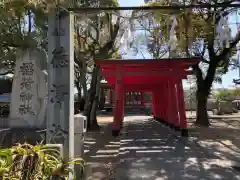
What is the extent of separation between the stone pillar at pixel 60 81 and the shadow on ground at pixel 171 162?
5.72 feet

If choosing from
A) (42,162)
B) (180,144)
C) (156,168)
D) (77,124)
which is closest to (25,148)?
(42,162)

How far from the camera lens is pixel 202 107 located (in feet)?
57.9

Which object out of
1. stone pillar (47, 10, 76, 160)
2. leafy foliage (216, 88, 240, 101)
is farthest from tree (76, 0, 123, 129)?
leafy foliage (216, 88, 240, 101)

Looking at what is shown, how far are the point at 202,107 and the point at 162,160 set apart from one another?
34.6 ft

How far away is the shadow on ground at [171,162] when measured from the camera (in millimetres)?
6273

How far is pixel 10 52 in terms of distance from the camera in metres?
13.7

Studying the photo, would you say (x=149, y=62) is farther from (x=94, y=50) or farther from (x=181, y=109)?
(x=94, y=50)

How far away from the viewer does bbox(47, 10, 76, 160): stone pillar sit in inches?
205

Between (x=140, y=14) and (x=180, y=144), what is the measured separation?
523cm

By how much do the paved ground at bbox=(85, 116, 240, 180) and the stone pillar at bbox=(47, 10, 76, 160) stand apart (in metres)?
1.60

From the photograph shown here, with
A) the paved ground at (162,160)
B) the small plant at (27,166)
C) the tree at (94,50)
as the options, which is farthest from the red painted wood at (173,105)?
the small plant at (27,166)

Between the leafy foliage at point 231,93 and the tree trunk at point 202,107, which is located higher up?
the leafy foliage at point 231,93

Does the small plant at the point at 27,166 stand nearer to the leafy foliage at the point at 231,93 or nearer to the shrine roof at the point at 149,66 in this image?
the shrine roof at the point at 149,66

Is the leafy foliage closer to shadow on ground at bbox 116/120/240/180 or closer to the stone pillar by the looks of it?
shadow on ground at bbox 116/120/240/180
